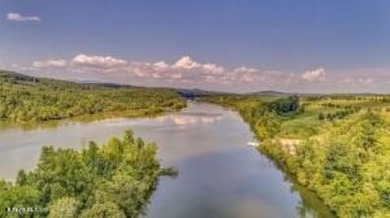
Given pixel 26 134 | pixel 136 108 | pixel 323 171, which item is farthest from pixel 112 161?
pixel 136 108

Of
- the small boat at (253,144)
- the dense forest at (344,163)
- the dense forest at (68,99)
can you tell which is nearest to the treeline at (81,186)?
the dense forest at (344,163)

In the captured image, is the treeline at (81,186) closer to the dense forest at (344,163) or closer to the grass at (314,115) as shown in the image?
the dense forest at (344,163)

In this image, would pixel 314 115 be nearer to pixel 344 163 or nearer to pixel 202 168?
pixel 202 168

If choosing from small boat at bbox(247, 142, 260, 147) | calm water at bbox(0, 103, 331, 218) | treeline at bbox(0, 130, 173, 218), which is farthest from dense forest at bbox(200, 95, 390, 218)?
treeline at bbox(0, 130, 173, 218)

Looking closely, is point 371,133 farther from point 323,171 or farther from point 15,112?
point 15,112

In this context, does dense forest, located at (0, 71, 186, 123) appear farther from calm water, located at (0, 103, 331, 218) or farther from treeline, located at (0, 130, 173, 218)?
treeline, located at (0, 130, 173, 218)

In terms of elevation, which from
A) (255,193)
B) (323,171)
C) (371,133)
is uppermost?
(371,133)
